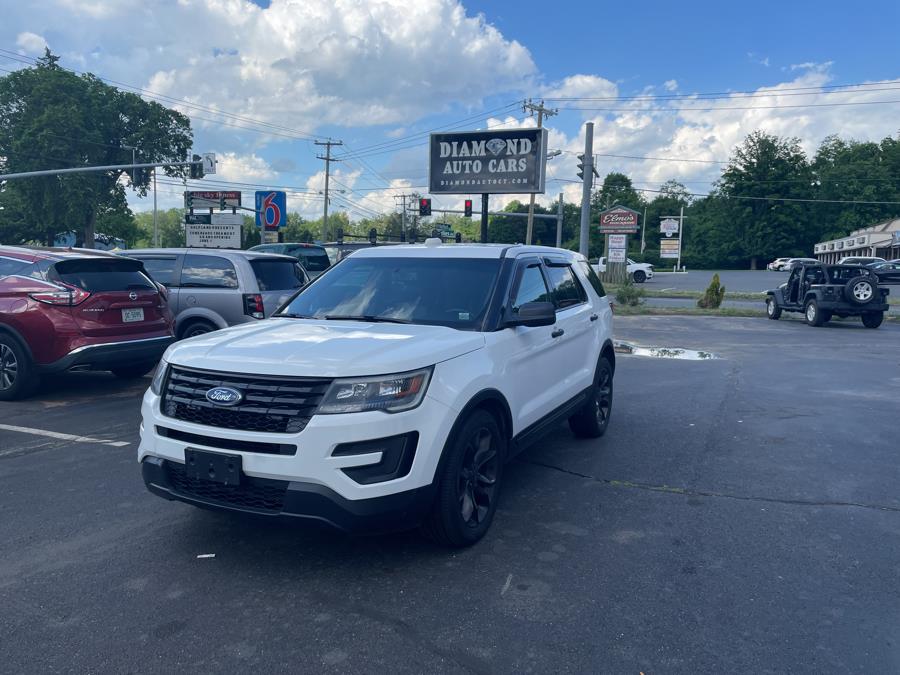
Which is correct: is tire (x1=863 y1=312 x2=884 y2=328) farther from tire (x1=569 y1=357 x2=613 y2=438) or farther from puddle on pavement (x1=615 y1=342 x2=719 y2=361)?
tire (x1=569 y1=357 x2=613 y2=438)

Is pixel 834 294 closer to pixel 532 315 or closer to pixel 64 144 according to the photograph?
pixel 532 315

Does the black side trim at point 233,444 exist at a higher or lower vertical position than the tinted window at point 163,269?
lower

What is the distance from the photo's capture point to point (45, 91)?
5022 cm

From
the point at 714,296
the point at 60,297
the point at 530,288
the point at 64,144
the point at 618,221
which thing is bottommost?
the point at 714,296

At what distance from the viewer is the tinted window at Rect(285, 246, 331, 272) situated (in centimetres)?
1725

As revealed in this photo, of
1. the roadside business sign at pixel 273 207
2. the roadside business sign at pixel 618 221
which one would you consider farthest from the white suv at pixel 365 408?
the roadside business sign at pixel 618 221

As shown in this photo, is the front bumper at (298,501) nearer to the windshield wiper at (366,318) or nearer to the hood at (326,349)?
the hood at (326,349)

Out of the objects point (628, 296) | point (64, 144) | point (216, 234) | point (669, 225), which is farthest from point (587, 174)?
point (669, 225)

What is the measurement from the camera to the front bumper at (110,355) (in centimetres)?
786

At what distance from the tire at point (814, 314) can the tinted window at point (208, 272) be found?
53.0 feet

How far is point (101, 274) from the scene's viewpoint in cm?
828

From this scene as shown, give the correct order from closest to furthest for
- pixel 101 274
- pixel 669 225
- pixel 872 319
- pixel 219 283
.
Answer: pixel 101 274 < pixel 219 283 < pixel 872 319 < pixel 669 225

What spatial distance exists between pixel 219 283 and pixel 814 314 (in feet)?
54.0

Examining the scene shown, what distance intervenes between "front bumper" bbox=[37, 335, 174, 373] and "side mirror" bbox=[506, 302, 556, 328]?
5515 millimetres
